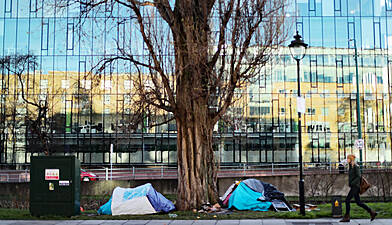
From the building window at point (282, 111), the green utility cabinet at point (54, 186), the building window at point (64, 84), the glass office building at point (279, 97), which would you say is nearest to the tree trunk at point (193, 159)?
the green utility cabinet at point (54, 186)

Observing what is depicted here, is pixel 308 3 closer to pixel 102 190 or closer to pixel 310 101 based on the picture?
pixel 310 101

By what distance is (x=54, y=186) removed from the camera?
1374 centimetres

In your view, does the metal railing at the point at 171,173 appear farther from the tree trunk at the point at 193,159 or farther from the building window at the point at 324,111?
the tree trunk at the point at 193,159

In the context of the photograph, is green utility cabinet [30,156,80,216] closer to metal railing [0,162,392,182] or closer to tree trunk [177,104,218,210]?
tree trunk [177,104,218,210]

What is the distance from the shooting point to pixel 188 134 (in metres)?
17.3

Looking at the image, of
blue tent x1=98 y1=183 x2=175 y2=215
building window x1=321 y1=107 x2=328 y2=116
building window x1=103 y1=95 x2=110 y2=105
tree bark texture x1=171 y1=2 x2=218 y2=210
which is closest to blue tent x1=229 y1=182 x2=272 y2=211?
tree bark texture x1=171 y1=2 x2=218 y2=210

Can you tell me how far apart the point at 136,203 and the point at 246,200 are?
13.2ft

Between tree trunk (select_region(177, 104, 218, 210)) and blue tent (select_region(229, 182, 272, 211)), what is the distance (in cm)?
113

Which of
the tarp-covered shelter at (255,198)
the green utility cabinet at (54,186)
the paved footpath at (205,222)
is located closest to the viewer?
the paved footpath at (205,222)

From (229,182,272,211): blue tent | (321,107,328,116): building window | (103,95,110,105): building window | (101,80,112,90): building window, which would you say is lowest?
(229,182,272,211): blue tent

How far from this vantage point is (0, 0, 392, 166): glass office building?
148 feet

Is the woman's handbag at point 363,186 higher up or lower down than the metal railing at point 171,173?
higher up

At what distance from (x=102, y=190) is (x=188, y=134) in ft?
45.3

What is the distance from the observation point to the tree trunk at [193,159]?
1717 cm
